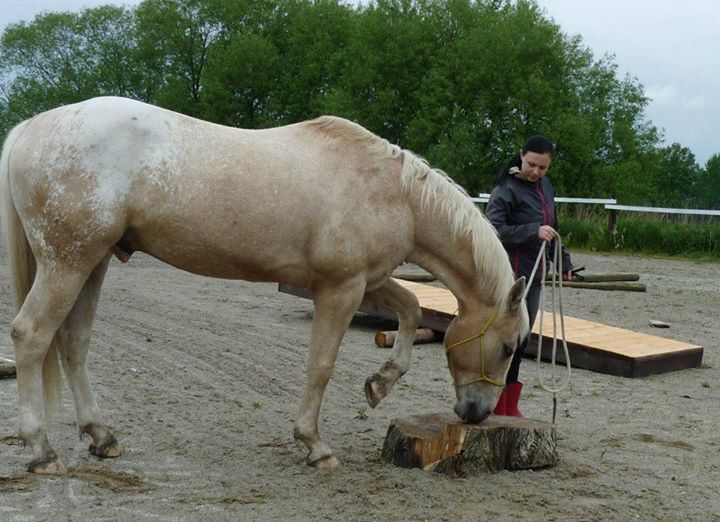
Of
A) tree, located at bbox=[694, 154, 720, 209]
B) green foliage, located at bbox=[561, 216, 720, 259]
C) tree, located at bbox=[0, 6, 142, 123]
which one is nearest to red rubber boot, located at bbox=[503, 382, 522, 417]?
green foliage, located at bbox=[561, 216, 720, 259]

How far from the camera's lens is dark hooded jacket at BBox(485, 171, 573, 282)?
16.3 ft

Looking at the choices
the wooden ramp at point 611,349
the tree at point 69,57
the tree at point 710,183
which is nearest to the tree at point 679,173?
the tree at point 710,183

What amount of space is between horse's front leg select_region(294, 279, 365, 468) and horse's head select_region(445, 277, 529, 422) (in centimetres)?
64

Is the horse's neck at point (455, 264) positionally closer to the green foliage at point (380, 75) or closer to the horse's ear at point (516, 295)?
the horse's ear at point (516, 295)

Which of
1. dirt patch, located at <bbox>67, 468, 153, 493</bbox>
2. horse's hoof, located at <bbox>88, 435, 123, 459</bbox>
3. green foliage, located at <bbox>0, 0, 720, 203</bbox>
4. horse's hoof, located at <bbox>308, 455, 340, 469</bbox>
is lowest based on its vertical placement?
dirt patch, located at <bbox>67, 468, 153, 493</bbox>

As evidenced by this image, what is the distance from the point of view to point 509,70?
34094 millimetres

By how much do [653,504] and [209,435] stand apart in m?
2.52

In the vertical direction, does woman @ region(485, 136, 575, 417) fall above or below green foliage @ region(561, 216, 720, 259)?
below

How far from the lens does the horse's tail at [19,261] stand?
410 centimetres

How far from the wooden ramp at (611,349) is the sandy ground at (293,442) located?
0.14 metres

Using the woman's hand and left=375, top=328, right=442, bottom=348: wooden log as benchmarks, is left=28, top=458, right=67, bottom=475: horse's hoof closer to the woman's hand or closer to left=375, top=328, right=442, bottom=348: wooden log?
the woman's hand

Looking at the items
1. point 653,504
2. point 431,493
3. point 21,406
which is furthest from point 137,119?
point 653,504

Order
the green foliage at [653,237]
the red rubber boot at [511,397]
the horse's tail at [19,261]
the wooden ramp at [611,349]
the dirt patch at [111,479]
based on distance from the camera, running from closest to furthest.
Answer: the dirt patch at [111,479], the horse's tail at [19,261], the red rubber boot at [511,397], the wooden ramp at [611,349], the green foliage at [653,237]

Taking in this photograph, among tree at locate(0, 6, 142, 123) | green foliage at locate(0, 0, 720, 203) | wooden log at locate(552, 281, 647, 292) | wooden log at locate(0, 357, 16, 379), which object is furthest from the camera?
tree at locate(0, 6, 142, 123)
